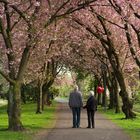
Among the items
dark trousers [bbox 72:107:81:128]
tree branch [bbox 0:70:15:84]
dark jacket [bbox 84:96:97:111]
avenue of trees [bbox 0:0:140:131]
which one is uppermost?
avenue of trees [bbox 0:0:140:131]

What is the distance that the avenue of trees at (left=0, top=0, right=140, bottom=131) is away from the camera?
2134 centimetres

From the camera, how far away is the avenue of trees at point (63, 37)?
21.3m

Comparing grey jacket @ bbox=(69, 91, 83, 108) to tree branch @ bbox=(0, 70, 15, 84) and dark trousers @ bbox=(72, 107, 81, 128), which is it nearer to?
dark trousers @ bbox=(72, 107, 81, 128)

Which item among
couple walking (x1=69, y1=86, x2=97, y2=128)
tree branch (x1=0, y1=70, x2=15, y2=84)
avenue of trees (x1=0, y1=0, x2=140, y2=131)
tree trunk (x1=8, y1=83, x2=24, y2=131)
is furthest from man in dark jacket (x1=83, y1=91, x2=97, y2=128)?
tree branch (x1=0, y1=70, x2=15, y2=84)

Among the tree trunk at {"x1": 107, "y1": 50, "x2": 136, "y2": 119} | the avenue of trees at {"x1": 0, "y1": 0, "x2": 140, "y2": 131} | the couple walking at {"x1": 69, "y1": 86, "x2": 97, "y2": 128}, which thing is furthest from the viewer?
the tree trunk at {"x1": 107, "y1": 50, "x2": 136, "y2": 119}

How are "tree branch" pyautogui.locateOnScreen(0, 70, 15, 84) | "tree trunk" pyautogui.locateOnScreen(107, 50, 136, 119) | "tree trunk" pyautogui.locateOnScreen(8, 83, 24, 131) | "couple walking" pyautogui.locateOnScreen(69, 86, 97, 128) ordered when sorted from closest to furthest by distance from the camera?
1. "tree branch" pyautogui.locateOnScreen(0, 70, 15, 84)
2. "tree trunk" pyautogui.locateOnScreen(8, 83, 24, 131)
3. "couple walking" pyautogui.locateOnScreen(69, 86, 97, 128)
4. "tree trunk" pyautogui.locateOnScreen(107, 50, 136, 119)

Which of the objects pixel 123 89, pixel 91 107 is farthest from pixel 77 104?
pixel 123 89

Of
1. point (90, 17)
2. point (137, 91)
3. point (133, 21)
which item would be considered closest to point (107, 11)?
point (90, 17)

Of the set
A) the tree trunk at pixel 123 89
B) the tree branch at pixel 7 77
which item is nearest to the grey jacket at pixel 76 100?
the tree branch at pixel 7 77

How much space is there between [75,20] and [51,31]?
396cm

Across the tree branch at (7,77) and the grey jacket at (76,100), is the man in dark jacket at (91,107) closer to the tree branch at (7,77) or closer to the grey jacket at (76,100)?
the grey jacket at (76,100)

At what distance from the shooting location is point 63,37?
37719mm

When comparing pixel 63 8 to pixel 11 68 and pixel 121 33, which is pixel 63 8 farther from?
pixel 121 33

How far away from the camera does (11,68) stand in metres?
21.8
